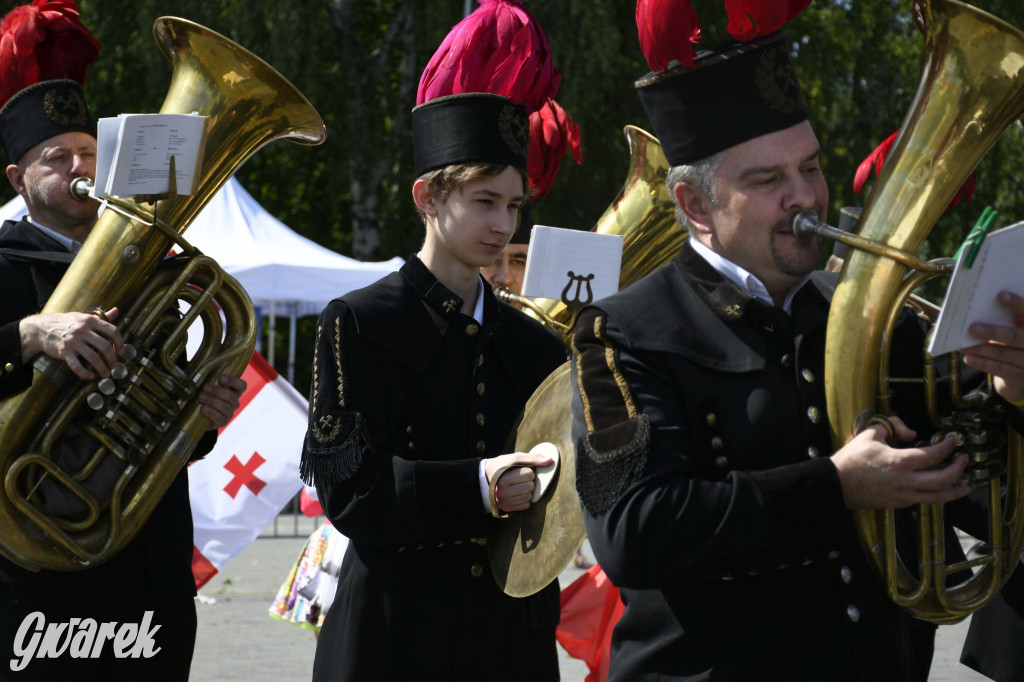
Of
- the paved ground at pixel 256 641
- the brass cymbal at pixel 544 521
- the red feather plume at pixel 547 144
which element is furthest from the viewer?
the paved ground at pixel 256 641

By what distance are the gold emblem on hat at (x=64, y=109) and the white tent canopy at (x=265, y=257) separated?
23.9 ft

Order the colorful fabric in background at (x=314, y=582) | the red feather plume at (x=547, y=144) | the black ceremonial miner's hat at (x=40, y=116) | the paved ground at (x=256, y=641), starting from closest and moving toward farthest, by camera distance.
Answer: the black ceremonial miner's hat at (x=40, y=116) → the red feather plume at (x=547, y=144) → the colorful fabric in background at (x=314, y=582) → the paved ground at (x=256, y=641)

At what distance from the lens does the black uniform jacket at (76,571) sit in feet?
13.0

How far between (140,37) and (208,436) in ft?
45.0

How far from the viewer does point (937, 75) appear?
2.64 m

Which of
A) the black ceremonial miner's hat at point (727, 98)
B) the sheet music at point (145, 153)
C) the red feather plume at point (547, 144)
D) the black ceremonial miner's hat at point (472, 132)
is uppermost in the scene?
the black ceremonial miner's hat at point (727, 98)

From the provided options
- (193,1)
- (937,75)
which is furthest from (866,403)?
(193,1)

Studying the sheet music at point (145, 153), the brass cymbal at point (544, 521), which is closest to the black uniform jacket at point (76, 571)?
the sheet music at point (145, 153)

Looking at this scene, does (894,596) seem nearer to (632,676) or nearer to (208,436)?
(632,676)

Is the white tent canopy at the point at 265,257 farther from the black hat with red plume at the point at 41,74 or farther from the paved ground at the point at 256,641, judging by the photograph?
the black hat with red plume at the point at 41,74

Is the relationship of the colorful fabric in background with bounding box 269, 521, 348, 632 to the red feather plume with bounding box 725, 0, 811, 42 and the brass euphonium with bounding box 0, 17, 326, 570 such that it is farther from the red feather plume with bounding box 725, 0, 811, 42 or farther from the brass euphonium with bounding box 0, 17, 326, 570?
the red feather plume with bounding box 725, 0, 811, 42

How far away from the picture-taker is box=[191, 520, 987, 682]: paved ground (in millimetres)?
7445

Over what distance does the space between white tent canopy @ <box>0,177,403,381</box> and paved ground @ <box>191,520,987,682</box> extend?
2.33 m

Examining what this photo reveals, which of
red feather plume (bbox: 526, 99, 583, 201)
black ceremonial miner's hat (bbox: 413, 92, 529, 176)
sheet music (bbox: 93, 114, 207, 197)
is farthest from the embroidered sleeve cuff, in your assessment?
Answer: red feather plume (bbox: 526, 99, 583, 201)
